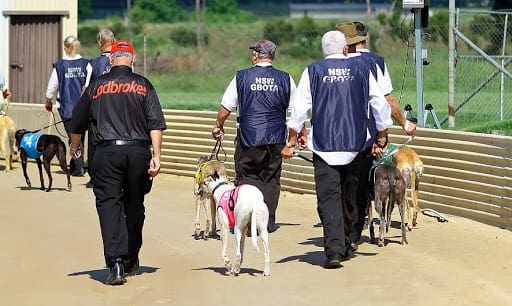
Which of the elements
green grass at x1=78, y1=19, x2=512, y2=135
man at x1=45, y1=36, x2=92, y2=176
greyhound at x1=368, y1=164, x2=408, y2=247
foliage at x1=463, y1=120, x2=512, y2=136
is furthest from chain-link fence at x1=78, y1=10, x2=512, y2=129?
greyhound at x1=368, y1=164, x2=408, y2=247

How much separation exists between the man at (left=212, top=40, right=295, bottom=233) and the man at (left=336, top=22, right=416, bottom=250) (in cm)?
95

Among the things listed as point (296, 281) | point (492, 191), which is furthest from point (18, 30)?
point (296, 281)

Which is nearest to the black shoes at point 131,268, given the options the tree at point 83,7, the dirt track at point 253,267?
the dirt track at point 253,267

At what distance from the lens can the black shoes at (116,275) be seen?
10570 millimetres

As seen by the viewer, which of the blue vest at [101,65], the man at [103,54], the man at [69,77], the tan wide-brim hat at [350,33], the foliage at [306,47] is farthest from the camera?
the foliage at [306,47]

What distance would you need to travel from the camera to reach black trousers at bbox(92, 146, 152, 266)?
10.6 m

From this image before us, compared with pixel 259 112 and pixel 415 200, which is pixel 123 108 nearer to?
pixel 259 112

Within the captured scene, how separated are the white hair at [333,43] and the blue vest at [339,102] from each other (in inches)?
3.9

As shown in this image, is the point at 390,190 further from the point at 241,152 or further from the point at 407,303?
the point at 407,303

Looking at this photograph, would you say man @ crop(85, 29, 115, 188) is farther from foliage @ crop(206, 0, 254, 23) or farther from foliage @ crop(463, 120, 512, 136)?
foliage @ crop(206, 0, 254, 23)

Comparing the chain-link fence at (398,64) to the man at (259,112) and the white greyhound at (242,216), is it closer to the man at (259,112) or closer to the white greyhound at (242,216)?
the man at (259,112)

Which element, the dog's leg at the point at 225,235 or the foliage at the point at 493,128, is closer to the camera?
the dog's leg at the point at 225,235

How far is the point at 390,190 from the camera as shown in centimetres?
1245

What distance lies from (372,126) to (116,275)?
264 cm
